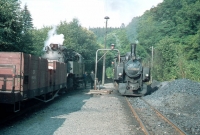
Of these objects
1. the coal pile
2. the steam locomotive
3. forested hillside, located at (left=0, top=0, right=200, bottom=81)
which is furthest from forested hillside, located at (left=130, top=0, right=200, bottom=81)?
the steam locomotive

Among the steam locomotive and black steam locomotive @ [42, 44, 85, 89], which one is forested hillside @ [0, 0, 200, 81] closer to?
black steam locomotive @ [42, 44, 85, 89]

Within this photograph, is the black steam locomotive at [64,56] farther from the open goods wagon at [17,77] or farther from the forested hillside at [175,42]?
the forested hillside at [175,42]

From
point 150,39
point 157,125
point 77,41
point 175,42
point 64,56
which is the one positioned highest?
point 150,39

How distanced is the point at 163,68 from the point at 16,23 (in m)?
21.3

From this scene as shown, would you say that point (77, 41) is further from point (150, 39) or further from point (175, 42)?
point (150, 39)

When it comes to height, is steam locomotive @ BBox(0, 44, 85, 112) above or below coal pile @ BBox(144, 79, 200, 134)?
above

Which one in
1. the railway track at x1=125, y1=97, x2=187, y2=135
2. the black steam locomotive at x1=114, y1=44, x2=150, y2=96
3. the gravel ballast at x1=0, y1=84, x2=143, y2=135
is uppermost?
the black steam locomotive at x1=114, y1=44, x2=150, y2=96

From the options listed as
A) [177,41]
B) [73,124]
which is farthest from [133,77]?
[177,41]

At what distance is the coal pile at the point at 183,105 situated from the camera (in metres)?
9.36

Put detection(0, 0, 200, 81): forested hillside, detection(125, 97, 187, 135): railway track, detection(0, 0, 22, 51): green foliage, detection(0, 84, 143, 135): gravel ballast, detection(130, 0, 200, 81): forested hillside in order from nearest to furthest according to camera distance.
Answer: detection(0, 84, 143, 135): gravel ballast → detection(125, 97, 187, 135): railway track → detection(0, 0, 22, 51): green foliage → detection(0, 0, 200, 81): forested hillside → detection(130, 0, 200, 81): forested hillside

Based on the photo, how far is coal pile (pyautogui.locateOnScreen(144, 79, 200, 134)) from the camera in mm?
9357

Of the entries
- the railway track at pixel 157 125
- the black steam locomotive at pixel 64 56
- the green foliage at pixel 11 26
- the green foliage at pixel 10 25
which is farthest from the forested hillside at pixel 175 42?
the green foliage at pixel 10 25

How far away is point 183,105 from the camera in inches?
537

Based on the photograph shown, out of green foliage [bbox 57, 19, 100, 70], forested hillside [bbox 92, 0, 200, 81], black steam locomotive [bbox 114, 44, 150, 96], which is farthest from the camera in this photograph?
green foliage [bbox 57, 19, 100, 70]
